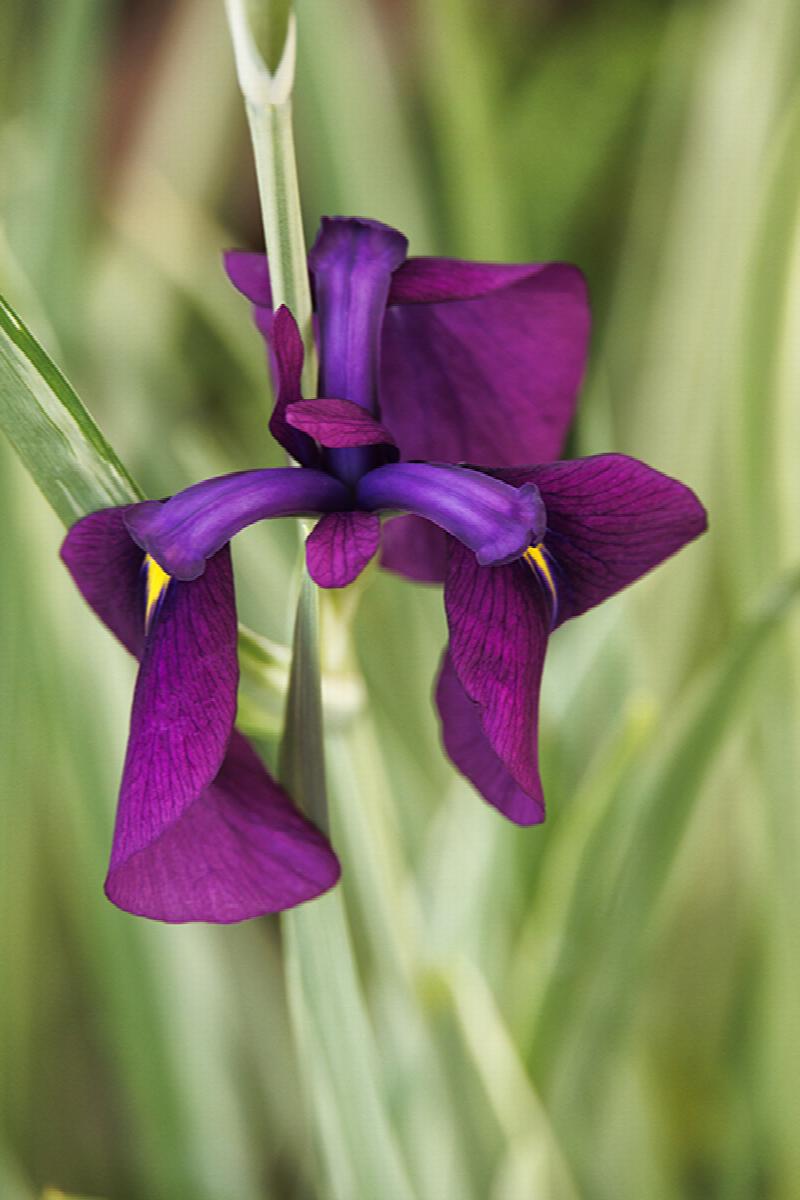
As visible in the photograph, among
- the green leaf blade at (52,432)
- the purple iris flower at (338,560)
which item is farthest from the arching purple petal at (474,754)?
the green leaf blade at (52,432)

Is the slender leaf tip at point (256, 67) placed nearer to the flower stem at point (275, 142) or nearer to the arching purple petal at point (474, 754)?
the flower stem at point (275, 142)

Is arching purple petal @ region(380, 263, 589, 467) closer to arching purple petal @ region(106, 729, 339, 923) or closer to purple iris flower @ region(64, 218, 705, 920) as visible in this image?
purple iris flower @ region(64, 218, 705, 920)

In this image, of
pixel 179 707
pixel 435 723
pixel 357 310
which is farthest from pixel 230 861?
pixel 435 723

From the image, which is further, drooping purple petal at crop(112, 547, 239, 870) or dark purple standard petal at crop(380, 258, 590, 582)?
dark purple standard petal at crop(380, 258, 590, 582)

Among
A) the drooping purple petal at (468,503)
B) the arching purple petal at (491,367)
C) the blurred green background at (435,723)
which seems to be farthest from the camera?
the blurred green background at (435,723)

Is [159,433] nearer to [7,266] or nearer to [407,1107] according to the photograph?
[7,266]

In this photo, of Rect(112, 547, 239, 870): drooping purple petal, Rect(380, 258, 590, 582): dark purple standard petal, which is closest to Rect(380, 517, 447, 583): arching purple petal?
Rect(380, 258, 590, 582): dark purple standard petal

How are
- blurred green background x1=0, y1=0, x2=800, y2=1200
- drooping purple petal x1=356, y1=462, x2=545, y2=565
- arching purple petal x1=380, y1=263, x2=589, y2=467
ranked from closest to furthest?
drooping purple petal x1=356, y1=462, x2=545, y2=565 → arching purple petal x1=380, y1=263, x2=589, y2=467 → blurred green background x1=0, y1=0, x2=800, y2=1200
